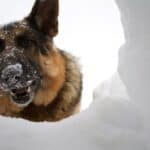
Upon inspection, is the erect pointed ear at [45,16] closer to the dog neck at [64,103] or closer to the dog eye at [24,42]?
the dog eye at [24,42]

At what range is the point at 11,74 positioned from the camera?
10.5ft

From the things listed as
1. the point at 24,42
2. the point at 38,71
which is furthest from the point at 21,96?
the point at 24,42

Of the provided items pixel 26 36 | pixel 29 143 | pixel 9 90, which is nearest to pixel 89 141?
pixel 29 143

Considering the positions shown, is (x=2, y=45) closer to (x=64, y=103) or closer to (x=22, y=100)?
(x=22, y=100)

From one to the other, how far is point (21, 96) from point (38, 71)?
36cm

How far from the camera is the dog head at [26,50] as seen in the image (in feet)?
Result: 10.7

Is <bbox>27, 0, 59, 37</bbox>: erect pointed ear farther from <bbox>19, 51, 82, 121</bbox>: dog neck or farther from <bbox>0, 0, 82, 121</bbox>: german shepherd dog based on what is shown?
<bbox>19, 51, 82, 121</bbox>: dog neck

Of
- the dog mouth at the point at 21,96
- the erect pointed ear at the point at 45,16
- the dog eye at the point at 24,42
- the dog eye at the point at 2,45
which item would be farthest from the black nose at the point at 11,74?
the erect pointed ear at the point at 45,16

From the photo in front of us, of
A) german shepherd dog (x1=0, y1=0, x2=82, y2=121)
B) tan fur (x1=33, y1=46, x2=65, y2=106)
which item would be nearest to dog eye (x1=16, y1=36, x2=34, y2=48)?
german shepherd dog (x1=0, y1=0, x2=82, y2=121)

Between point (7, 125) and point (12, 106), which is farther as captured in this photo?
point (12, 106)

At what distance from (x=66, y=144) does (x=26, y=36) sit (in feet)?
7.53

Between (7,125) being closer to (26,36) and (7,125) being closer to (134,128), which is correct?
(134,128)

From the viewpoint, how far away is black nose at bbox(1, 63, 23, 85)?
10.5 feet

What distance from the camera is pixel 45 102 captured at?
3721 mm
